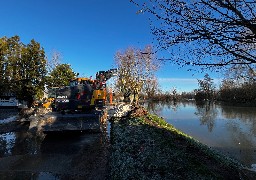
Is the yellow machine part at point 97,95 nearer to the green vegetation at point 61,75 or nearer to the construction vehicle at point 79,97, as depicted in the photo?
the construction vehicle at point 79,97

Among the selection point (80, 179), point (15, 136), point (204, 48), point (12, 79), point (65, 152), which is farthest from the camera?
point (12, 79)

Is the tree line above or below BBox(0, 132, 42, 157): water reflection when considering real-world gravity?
above

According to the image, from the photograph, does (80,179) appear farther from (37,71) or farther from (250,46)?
(37,71)

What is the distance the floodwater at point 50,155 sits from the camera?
750 cm

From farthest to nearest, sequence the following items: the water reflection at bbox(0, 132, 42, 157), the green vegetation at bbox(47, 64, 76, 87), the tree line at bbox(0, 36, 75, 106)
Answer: the green vegetation at bbox(47, 64, 76, 87), the tree line at bbox(0, 36, 75, 106), the water reflection at bbox(0, 132, 42, 157)

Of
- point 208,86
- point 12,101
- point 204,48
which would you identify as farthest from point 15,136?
point 208,86

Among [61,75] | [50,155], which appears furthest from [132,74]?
[50,155]

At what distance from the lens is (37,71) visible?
3456 cm

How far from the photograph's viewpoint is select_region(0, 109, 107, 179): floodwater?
24.6 feet

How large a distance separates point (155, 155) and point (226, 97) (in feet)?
215

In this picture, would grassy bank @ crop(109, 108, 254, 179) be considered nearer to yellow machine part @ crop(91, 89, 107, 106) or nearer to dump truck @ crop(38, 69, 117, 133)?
dump truck @ crop(38, 69, 117, 133)

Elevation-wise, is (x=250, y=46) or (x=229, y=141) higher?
(x=250, y=46)

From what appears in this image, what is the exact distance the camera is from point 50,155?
31.1 ft

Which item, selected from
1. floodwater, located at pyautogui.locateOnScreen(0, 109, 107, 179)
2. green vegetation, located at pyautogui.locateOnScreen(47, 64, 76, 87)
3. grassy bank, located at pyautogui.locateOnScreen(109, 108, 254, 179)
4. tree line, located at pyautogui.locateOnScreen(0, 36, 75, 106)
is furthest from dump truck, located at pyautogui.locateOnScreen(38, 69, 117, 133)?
green vegetation, located at pyautogui.locateOnScreen(47, 64, 76, 87)
